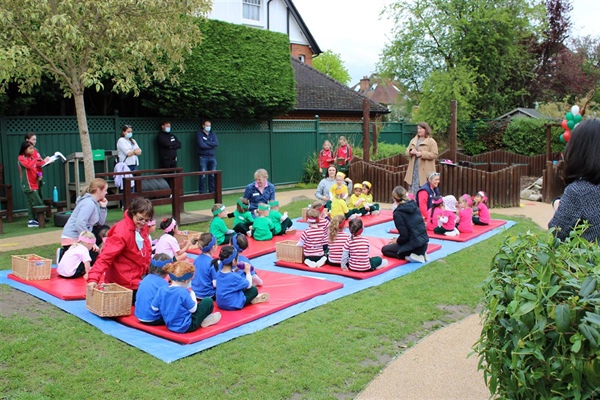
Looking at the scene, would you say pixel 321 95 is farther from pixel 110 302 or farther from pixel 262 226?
pixel 110 302

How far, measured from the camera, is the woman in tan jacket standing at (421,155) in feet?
41.2

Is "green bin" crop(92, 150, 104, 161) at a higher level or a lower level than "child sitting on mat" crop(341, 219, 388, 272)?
higher

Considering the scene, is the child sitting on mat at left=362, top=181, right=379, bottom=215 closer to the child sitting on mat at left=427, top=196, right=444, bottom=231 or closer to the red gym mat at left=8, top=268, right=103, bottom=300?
the child sitting on mat at left=427, top=196, right=444, bottom=231

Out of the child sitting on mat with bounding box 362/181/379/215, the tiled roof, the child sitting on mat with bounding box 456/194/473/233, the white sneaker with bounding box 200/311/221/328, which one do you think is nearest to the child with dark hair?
the child sitting on mat with bounding box 362/181/379/215

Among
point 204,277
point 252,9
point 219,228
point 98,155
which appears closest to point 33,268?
point 204,277

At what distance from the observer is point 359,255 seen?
27.8 feet

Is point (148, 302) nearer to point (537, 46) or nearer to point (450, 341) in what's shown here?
point (450, 341)

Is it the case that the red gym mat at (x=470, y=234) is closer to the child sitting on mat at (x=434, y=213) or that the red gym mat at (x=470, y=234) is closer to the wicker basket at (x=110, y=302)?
the child sitting on mat at (x=434, y=213)

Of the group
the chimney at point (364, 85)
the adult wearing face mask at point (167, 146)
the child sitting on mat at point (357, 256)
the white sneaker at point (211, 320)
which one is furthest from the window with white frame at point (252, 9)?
the chimney at point (364, 85)

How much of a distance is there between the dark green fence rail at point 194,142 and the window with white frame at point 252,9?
25.8ft

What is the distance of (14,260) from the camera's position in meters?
8.09

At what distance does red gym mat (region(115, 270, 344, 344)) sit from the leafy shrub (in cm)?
1921

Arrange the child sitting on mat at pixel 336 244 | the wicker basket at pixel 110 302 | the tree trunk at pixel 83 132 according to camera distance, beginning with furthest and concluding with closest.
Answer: the tree trunk at pixel 83 132
the child sitting on mat at pixel 336 244
the wicker basket at pixel 110 302

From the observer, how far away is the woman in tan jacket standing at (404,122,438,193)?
1255cm
